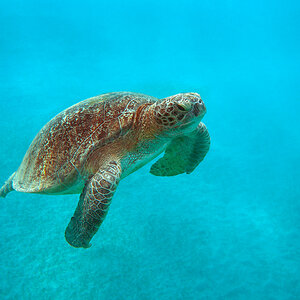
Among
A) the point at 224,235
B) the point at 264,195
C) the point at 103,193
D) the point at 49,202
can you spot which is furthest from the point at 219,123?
the point at 103,193

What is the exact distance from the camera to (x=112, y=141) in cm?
220

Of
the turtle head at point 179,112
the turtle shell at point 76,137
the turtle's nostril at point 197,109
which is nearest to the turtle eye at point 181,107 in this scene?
the turtle head at point 179,112

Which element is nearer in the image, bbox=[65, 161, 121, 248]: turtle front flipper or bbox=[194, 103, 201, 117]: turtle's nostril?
bbox=[65, 161, 121, 248]: turtle front flipper

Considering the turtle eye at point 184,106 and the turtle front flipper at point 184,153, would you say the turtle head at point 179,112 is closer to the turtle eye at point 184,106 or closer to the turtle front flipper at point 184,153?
the turtle eye at point 184,106

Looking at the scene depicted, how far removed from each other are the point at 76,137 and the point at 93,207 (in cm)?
78

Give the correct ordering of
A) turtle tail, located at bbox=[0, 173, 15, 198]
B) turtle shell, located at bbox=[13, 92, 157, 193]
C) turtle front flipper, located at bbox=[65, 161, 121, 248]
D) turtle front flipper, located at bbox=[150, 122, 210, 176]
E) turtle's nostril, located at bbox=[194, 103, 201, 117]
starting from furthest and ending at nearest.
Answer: turtle tail, located at bbox=[0, 173, 15, 198] < turtle front flipper, located at bbox=[150, 122, 210, 176] < turtle shell, located at bbox=[13, 92, 157, 193] < turtle's nostril, located at bbox=[194, 103, 201, 117] < turtle front flipper, located at bbox=[65, 161, 121, 248]

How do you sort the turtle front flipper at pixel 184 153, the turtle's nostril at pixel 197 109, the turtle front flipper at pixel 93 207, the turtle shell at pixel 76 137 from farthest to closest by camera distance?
the turtle front flipper at pixel 184 153 < the turtle shell at pixel 76 137 < the turtle's nostril at pixel 197 109 < the turtle front flipper at pixel 93 207

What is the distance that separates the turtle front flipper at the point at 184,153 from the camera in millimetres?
2783

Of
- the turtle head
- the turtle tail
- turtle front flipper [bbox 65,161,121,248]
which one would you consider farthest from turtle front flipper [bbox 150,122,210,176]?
the turtle tail

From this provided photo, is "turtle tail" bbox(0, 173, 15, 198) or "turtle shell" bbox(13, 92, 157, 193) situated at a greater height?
"turtle shell" bbox(13, 92, 157, 193)

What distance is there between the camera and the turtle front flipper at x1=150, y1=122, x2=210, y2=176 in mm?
2783

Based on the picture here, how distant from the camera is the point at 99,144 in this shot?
7.11 feet

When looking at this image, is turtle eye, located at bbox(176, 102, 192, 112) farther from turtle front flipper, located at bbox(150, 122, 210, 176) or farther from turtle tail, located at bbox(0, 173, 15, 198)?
turtle tail, located at bbox(0, 173, 15, 198)

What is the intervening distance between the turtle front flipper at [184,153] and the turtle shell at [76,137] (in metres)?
0.73
